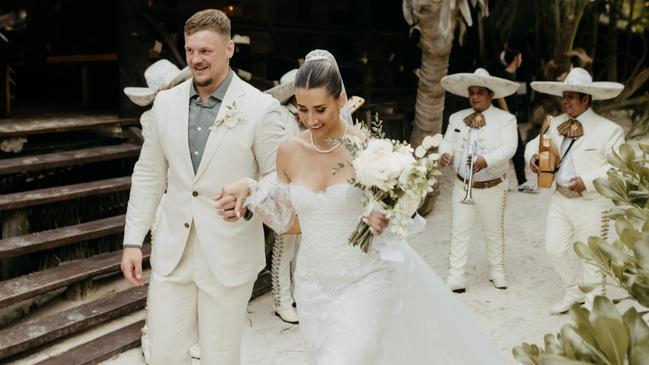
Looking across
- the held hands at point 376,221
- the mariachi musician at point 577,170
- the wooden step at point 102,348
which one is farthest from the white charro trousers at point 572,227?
the wooden step at point 102,348

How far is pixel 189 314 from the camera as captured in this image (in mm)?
3357

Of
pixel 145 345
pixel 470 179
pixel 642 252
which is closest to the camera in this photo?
pixel 642 252

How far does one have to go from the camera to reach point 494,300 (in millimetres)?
6070

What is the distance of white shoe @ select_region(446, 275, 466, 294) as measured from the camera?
6238 millimetres

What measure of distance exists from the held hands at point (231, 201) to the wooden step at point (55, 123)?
4.18m

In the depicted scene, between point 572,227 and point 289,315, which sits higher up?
point 572,227

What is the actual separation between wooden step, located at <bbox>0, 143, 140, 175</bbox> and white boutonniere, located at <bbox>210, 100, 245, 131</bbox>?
3545mm

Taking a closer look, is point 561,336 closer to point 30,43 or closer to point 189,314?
point 189,314

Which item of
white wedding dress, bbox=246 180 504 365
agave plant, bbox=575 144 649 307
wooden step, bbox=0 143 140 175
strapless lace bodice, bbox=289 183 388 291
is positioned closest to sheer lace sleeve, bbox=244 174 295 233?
white wedding dress, bbox=246 180 504 365

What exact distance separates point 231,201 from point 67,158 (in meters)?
3.96

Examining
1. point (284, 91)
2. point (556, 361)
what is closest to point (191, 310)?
point (556, 361)

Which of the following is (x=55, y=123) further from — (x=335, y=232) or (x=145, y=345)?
(x=335, y=232)

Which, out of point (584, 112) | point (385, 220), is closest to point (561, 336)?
point (385, 220)

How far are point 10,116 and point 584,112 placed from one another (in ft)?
20.9
